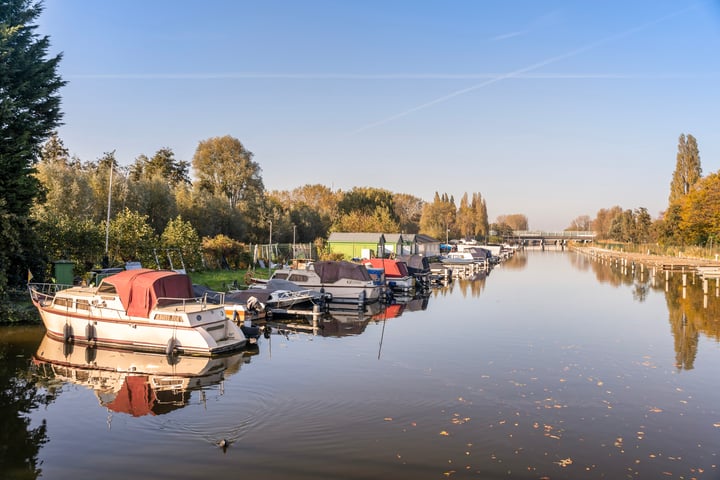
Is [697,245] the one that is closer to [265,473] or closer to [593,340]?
[593,340]

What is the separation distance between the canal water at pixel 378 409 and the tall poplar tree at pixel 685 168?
300 ft

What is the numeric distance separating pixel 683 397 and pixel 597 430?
477 cm

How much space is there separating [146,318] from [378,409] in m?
10.3

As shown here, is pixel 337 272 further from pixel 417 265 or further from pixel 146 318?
pixel 146 318

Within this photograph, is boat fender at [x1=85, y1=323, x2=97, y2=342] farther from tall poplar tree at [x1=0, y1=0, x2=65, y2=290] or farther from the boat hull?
tall poplar tree at [x1=0, y1=0, x2=65, y2=290]

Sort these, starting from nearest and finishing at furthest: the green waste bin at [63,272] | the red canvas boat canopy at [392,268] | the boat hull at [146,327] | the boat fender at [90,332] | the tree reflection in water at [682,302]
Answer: the boat hull at [146,327]
the boat fender at [90,332]
the tree reflection in water at [682,302]
the green waste bin at [63,272]
the red canvas boat canopy at [392,268]

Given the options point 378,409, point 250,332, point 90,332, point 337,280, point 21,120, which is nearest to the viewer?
point 378,409

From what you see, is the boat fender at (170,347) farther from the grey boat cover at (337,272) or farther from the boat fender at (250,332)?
the grey boat cover at (337,272)

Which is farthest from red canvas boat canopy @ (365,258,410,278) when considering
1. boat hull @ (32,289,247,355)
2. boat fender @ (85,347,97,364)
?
boat fender @ (85,347,97,364)

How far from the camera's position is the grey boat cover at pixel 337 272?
3712 cm

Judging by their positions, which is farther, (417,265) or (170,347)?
(417,265)

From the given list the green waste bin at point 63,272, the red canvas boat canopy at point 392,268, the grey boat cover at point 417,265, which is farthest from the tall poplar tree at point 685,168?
the green waste bin at point 63,272

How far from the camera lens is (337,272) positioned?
122 ft

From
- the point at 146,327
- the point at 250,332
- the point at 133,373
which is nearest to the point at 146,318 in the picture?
the point at 146,327
